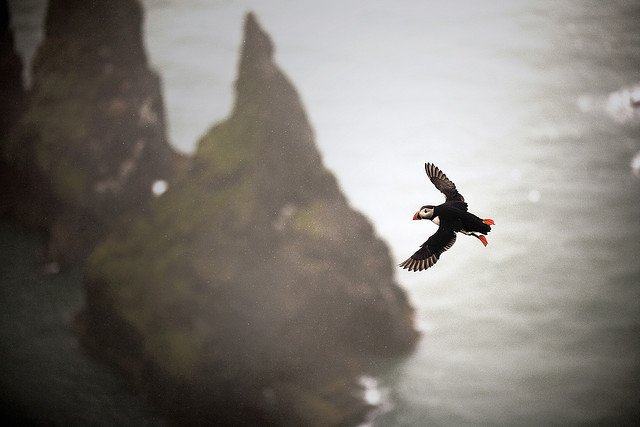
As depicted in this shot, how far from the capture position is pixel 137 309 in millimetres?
16688

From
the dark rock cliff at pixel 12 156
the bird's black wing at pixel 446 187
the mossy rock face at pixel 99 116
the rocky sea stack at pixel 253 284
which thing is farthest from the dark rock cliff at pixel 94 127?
the bird's black wing at pixel 446 187

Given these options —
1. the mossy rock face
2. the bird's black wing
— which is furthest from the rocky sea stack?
the bird's black wing

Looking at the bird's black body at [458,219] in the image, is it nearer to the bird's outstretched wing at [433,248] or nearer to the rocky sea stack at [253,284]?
the bird's outstretched wing at [433,248]

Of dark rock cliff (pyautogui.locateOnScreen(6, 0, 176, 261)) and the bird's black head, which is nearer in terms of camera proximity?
the bird's black head

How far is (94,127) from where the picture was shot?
806 inches

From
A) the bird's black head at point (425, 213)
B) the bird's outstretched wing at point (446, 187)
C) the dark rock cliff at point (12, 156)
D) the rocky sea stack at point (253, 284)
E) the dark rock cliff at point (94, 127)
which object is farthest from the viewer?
the dark rock cliff at point (12, 156)

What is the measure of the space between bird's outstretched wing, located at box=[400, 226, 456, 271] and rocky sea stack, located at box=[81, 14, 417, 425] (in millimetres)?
11063

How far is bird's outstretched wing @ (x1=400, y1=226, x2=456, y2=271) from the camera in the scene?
5320 millimetres

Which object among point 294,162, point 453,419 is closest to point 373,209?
point 294,162

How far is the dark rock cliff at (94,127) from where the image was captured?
67.2ft

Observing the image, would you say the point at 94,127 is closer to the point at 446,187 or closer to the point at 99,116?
the point at 99,116

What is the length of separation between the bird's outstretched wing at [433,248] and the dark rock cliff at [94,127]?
16.6 meters

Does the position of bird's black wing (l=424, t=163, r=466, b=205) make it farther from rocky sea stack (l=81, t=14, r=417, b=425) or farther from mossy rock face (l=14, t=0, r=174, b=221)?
mossy rock face (l=14, t=0, r=174, b=221)

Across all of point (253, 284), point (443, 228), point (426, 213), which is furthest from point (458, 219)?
point (253, 284)
